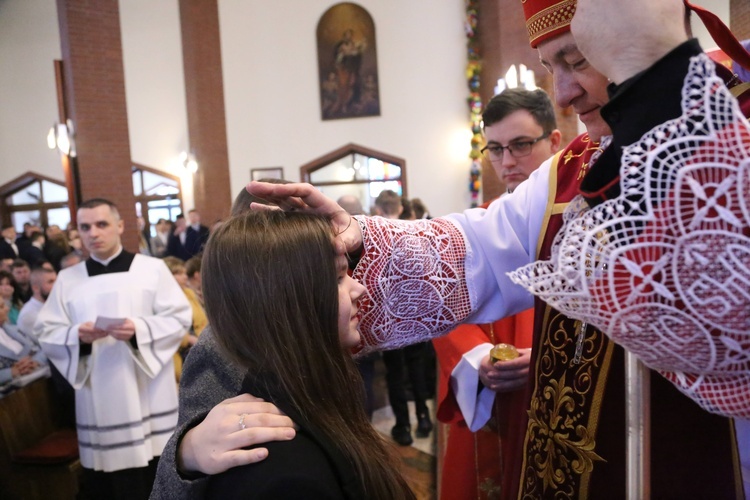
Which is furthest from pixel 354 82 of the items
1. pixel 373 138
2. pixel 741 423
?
pixel 741 423

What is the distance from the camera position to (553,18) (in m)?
1.21

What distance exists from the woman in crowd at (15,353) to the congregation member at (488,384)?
302 cm

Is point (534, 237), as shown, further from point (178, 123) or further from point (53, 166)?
point (53, 166)

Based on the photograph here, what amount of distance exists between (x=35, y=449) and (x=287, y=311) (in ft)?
10.6

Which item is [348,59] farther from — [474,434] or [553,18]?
[553,18]

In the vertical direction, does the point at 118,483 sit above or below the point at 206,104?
below

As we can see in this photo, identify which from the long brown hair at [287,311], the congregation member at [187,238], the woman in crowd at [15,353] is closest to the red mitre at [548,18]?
the long brown hair at [287,311]

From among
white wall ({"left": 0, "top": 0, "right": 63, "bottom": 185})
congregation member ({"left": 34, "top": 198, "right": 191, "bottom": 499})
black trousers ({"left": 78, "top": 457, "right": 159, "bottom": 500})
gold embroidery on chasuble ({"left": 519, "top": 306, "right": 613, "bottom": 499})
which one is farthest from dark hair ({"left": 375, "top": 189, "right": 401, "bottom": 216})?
white wall ({"left": 0, "top": 0, "right": 63, "bottom": 185})

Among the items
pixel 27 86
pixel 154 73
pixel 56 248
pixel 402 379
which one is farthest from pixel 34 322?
pixel 27 86

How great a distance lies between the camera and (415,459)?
4.31 metres

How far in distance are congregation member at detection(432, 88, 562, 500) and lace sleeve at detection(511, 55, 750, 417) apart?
1.11 metres

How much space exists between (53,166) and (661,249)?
46.0 feet

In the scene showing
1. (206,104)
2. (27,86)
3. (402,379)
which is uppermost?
(27,86)

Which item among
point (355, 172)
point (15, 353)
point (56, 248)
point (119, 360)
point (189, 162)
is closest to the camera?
point (119, 360)
